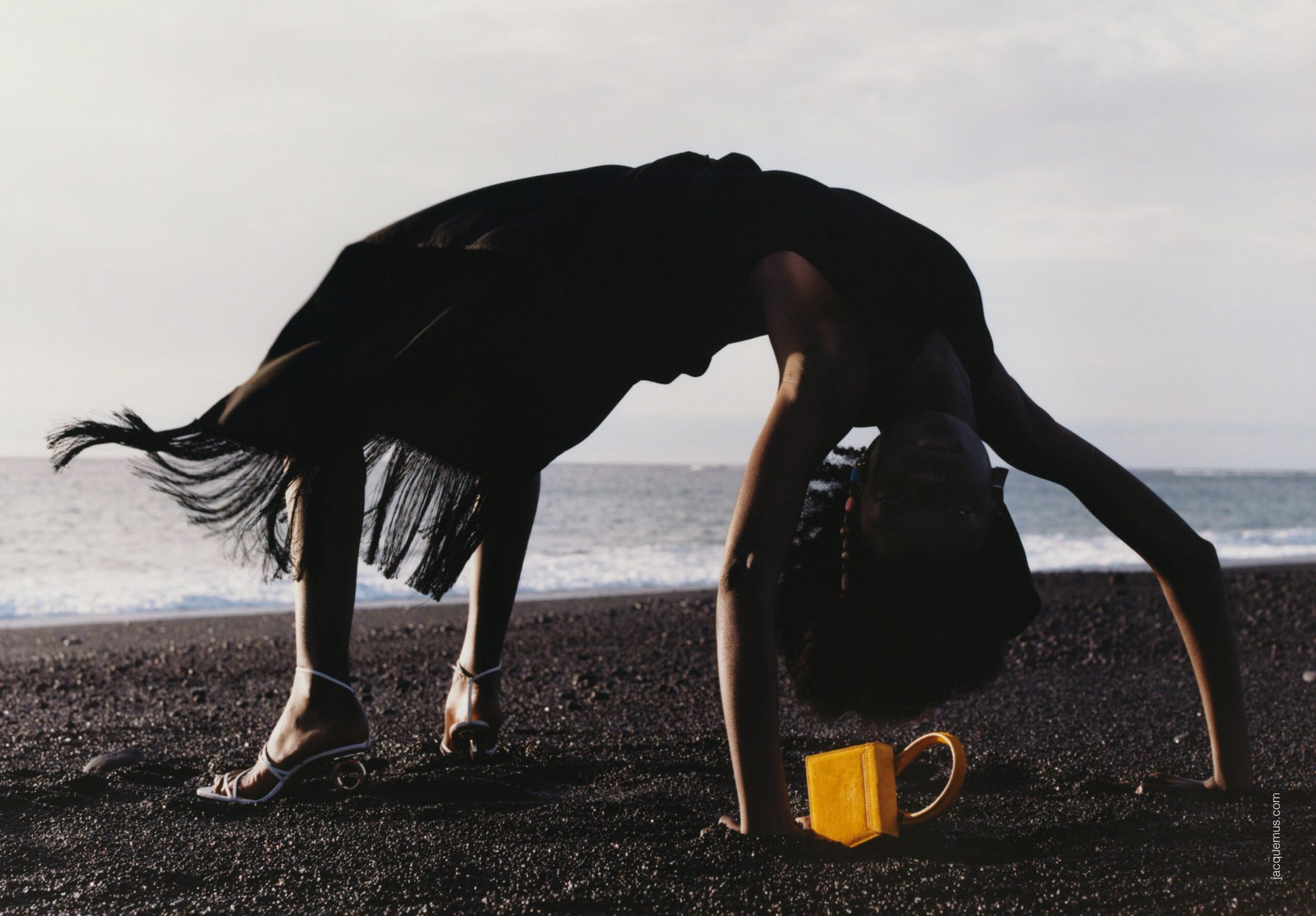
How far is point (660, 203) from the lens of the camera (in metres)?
2.54

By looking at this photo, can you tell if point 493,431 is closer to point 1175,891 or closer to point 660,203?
point 660,203

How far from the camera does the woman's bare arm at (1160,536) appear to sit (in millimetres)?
2590

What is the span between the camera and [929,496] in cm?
205

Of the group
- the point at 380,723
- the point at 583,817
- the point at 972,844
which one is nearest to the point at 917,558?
the point at 972,844

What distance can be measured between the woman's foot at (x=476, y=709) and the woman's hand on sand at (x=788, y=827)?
1.08m

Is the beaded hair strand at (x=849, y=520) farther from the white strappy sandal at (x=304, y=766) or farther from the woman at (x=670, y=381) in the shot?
the white strappy sandal at (x=304, y=766)

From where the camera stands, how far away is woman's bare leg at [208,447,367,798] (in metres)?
2.63

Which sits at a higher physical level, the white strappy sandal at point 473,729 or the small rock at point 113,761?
the white strappy sandal at point 473,729

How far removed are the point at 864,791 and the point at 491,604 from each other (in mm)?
1414

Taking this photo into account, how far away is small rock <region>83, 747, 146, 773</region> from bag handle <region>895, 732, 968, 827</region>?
233 cm

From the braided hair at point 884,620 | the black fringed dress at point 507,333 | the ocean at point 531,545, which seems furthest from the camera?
the ocean at point 531,545

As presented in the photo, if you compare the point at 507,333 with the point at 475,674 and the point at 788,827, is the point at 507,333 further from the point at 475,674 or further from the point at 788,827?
the point at 788,827

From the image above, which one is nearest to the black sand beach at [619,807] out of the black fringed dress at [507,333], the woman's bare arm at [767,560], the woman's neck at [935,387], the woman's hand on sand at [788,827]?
the woman's hand on sand at [788,827]

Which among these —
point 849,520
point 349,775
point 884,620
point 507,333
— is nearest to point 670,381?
point 507,333
